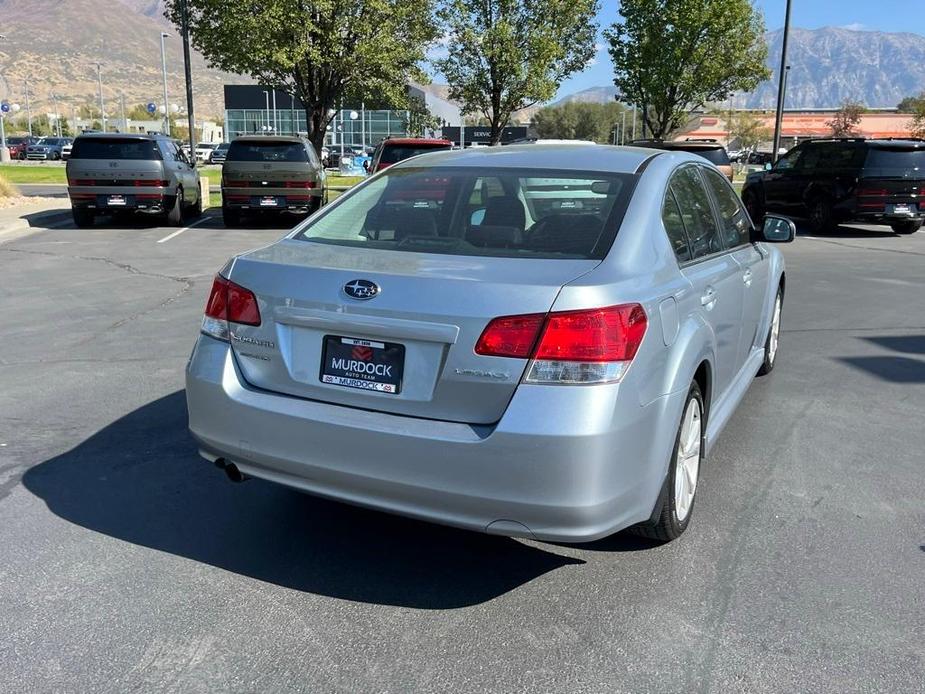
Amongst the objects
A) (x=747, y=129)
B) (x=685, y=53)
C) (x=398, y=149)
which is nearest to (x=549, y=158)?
(x=398, y=149)

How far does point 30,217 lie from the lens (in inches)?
664

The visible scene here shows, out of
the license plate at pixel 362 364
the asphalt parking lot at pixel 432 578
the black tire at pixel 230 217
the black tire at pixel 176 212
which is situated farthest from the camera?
the black tire at pixel 230 217

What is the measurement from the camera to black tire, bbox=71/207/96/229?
16.1 metres

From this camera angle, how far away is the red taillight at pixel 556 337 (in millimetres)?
2850

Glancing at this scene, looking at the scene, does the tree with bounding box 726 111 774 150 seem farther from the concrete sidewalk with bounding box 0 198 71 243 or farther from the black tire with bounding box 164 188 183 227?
the black tire with bounding box 164 188 183 227

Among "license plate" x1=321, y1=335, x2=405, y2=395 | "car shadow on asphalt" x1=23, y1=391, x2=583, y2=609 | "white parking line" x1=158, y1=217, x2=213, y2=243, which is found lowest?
"car shadow on asphalt" x1=23, y1=391, x2=583, y2=609

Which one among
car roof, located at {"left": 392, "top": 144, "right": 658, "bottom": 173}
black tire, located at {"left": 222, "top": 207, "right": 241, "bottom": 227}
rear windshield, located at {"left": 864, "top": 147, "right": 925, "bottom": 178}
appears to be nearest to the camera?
car roof, located at {"left": 392, "top": 144, "right": 658, "bottom": 173}

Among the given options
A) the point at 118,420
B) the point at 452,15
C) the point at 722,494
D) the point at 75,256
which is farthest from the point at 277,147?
the point at 722,494

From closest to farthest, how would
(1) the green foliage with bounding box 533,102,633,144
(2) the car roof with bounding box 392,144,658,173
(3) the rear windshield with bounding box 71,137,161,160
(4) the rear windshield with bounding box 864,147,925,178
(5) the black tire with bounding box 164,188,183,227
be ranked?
(2) the car roof with bounding box 392,144,658,173
(3) the rear windshield with bounding box 71,137,161,160
(4) the rear windshield with bounding box 864,147,925,178
(5) the black tire with bounding box 164,188,183,227
(1) the green foliage with bounding box 533,102,633,144

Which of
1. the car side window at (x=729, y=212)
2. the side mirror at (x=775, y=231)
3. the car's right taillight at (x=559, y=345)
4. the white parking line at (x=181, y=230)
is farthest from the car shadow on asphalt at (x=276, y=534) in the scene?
the white parking line at (x=181, y=230)

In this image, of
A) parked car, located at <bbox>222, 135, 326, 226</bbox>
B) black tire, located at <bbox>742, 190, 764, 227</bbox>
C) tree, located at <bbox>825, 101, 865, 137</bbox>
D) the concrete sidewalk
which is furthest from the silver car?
tree, located at <bbox>825, 101, 865, 137</bbox>

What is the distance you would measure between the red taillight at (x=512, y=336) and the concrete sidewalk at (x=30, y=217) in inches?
543

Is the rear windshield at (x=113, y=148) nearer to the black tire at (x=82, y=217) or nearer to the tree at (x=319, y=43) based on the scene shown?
the black tire at (x=82, y=217)

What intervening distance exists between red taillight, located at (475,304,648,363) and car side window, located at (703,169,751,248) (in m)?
1.96
